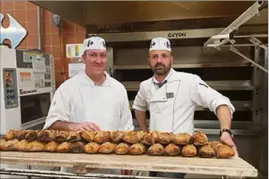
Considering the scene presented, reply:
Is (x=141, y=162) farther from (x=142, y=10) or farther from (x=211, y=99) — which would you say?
(x=142, y=10)

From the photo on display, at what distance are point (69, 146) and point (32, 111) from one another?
1105 millimetres

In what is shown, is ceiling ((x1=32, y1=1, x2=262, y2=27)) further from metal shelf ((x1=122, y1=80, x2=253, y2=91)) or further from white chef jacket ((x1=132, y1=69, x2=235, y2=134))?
white chef jacket ((x1=132, y1=69, x2=235, y2=134))

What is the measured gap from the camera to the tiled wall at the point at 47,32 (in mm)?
2715

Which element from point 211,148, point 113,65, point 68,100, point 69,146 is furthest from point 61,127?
point 113,65

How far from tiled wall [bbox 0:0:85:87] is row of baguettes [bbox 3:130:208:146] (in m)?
1.55

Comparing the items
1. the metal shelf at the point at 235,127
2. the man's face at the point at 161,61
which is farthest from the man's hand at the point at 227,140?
the metal shelf at the point at 235,127

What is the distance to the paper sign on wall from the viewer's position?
2.45 m

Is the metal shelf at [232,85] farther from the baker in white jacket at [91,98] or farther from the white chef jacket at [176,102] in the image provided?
the baker in white jacket at [91,98]

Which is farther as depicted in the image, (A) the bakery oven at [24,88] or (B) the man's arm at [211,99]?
(A) the bakery oven at [24,88]

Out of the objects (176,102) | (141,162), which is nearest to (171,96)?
(176,102)

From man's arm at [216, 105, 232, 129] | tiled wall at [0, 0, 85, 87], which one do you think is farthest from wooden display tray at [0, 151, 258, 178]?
tiled wall at [0, 0, 85, 87]

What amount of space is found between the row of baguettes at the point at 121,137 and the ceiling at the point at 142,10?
1205mm

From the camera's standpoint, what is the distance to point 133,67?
247 cm

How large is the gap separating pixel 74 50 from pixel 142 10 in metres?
0.65
